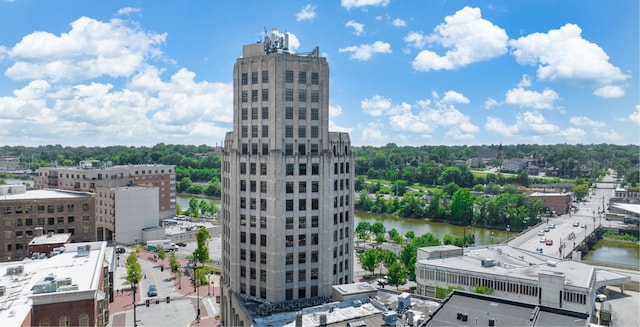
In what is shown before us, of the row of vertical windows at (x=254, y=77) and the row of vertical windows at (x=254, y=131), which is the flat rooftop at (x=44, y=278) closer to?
the row of vertical windows at (x=254, y=131)

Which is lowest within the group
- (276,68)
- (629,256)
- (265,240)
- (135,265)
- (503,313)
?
(629,256)

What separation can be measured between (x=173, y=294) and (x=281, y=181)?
159ft

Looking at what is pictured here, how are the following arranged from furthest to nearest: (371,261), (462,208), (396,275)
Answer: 1. (462,208)
2. (371,261)
3. (396,275)

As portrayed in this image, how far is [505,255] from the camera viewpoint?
92750 mm

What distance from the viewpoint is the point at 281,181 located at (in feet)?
188

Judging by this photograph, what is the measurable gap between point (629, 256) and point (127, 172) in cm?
16779

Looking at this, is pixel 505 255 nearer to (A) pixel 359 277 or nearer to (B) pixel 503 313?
(A) pixel 359 277

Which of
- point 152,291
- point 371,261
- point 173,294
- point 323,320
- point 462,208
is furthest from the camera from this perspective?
point 462,208

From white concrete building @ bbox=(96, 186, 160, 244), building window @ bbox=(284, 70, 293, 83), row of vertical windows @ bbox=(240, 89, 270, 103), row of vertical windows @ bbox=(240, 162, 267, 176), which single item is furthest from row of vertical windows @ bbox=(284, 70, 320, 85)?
white concrete building @ bbox=(96, 186, 160, 244)

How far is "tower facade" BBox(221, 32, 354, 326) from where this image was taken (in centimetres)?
5750

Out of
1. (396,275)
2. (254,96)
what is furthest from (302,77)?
(396,275)

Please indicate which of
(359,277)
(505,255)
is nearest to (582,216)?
(505,255)

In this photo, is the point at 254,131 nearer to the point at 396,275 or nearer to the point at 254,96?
the point at 254,96

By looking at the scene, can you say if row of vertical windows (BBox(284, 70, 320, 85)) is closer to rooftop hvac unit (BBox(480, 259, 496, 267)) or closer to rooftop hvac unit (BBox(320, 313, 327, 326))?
rooftop hvac unit (BBox(320, 313, 327, 326))
